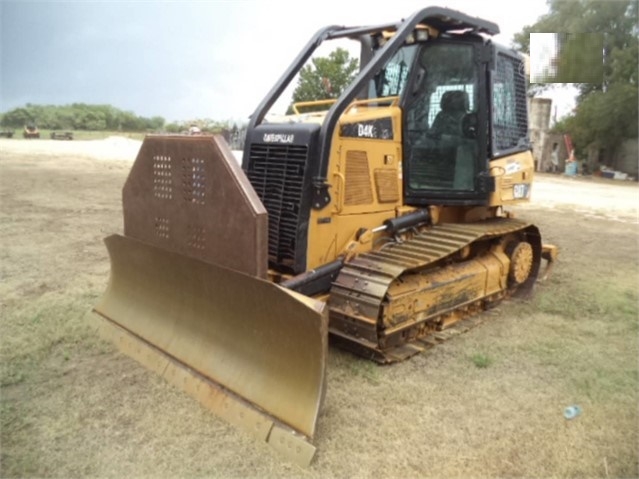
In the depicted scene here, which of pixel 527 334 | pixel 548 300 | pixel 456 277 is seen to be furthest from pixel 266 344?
pixel 548 300

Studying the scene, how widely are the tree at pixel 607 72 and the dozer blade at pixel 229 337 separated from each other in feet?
62.8

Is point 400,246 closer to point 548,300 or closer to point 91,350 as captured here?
point 548,300

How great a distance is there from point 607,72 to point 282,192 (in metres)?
26.1

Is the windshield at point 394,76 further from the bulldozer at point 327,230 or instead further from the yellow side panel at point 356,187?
the yellow side panel at point 356,187

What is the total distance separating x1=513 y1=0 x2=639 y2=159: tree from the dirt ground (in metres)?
17.3

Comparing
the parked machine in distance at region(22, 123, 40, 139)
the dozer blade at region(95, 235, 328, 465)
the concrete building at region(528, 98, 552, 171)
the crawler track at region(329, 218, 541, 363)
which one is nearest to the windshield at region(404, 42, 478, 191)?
the crawler track at region(329, 218, 541, 363)

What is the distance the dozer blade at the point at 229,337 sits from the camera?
3.19 meters

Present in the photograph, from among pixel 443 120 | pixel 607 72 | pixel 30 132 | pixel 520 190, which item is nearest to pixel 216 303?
pixel 443 120

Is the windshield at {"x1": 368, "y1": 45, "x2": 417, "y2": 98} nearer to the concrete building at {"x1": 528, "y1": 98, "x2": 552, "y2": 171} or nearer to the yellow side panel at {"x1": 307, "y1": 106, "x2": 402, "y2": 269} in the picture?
the yellow side panel at {"x1": 307, "y1": 106, "x2": 402, "y2": 269}

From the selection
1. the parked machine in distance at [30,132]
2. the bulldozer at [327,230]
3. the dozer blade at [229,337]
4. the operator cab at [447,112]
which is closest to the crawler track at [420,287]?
the bulldozer at [327,230]

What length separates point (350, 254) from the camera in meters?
4.52

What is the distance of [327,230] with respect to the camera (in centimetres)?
446

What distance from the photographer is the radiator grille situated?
4289 millimetres

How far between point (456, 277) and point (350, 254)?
107 cm
